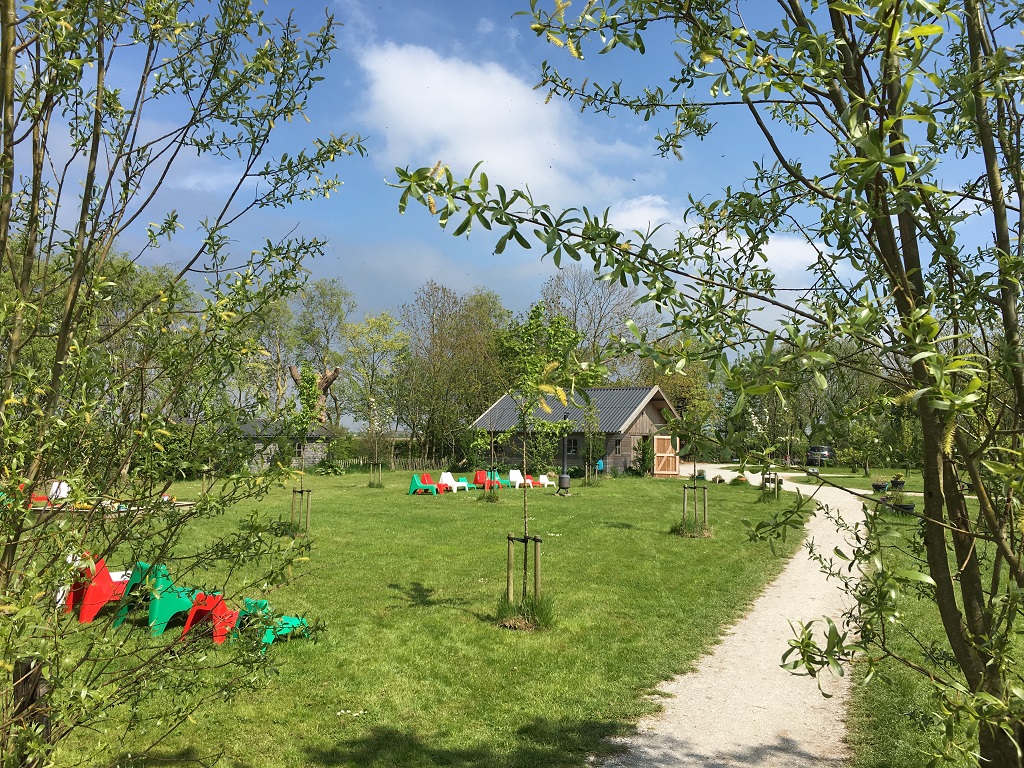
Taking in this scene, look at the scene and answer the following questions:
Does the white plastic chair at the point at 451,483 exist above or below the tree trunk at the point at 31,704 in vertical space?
below

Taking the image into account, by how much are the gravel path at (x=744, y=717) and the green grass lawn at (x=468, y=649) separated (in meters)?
0.26

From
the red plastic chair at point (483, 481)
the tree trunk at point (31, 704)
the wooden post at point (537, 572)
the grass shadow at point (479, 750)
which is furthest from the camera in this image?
the red plastic chair at point (483, 481)

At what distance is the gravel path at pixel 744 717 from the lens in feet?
16.7

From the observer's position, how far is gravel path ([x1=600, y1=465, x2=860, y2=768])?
5102 mm

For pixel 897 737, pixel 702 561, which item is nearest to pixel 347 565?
pixel 702 561

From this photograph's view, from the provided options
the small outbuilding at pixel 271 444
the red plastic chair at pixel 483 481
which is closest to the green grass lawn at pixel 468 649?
the small outbuilding at pixel 271 444

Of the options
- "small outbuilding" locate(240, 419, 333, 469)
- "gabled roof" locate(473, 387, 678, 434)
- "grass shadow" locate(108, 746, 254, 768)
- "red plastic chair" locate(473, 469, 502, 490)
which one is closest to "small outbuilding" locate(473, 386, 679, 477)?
"gabled roof" locate(473, 387, 678, 434)

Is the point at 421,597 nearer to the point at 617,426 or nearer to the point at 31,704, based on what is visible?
the point at 31,704

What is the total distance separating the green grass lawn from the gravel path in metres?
0.26

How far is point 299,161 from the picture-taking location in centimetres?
353

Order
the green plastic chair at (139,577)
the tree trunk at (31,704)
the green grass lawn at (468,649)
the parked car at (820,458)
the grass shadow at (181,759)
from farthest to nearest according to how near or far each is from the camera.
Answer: the green grass lawn at (468,649) → the grass shadow at (181,759) → the green plastic chair at (139,577) → the tree trunk at (31,704) → the parked car at (820,458)

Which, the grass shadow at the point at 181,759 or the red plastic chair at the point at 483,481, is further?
the red plastic chair at the point at 483,481

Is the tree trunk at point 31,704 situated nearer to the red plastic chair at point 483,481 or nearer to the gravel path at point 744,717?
the gravel path at point 744,717

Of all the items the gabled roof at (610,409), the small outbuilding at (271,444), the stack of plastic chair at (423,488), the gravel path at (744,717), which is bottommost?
the gravel path at (744,717)
